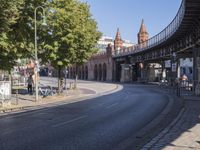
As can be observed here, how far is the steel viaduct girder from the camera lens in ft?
98.3

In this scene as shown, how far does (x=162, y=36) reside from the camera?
55562mm

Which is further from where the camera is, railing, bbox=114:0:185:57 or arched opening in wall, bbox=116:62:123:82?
arched opening in wall, bbox=116:62:123:82

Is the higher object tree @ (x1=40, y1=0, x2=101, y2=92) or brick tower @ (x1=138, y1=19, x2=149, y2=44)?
brick tower @ (x1=138, y1=19, x2=149, y2=44)

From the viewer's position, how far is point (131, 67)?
96438mm

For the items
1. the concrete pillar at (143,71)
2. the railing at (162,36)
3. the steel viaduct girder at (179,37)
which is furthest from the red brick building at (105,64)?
the steel viaduct girder at (179,37)

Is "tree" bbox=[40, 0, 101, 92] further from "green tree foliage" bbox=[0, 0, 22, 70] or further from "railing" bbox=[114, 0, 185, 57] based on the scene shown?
"railing" bbox=[114, 0, 185, 57]

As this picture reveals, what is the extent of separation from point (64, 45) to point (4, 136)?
81.6 ft

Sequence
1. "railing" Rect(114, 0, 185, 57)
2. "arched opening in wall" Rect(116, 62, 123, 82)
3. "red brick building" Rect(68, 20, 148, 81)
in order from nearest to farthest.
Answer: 1. "railing" Rect(114, 0, 185, 57)
2. "arched opening in wall" Rect(116, 62, 123, 82)
3. "red brick building" Rect(68, 20, 148, 81)

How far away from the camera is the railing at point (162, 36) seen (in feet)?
116

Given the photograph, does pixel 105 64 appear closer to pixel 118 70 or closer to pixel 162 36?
pixel 118 70

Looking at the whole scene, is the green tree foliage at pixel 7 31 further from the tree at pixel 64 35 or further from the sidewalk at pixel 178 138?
the sidewalk at pixel 178 138

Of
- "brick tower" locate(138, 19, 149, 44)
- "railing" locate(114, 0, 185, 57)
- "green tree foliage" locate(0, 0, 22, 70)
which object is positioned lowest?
"green tree foliage" locate(0, 0, 22, 70)

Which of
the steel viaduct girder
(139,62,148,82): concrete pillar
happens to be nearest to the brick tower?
(139,62,148,82): concrete pillar

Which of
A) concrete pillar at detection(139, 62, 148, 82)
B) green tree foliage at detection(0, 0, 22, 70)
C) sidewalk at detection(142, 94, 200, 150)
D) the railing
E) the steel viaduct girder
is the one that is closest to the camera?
sidewalk at detection(142, 94, 200, 150)
